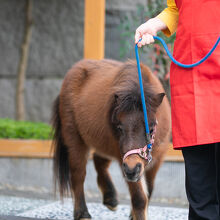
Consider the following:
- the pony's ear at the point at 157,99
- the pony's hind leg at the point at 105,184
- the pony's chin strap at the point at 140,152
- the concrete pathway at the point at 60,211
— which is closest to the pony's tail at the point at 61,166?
the concrete pathway at the point at 60,211

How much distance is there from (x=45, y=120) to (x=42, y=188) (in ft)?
7.62

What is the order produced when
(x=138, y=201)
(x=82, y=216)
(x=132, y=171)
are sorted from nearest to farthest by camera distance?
(x=132, y=171)
(x=138, y=201)
(x=82, y=216)

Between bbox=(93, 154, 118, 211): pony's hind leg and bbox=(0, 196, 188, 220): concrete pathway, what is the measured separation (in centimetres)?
9

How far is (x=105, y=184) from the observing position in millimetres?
4578

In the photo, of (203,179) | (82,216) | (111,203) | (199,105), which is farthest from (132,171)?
(111,203)

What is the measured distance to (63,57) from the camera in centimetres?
808

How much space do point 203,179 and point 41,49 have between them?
20.5ft

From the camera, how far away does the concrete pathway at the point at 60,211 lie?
13.3 ft

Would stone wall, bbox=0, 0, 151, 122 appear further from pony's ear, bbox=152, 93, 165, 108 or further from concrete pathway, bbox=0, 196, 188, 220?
pony's ear, bbox=152, 93, 165, 108

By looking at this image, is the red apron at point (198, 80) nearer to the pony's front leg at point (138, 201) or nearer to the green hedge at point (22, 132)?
the pony's front leg at point (138, 201)

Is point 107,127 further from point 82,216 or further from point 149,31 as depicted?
point 149,31

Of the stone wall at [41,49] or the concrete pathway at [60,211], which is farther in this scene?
the stone wall at [41,49]

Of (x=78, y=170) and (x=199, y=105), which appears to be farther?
(x=78, y=170)

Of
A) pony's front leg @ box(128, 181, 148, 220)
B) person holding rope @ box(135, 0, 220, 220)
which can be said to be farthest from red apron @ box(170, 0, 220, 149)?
pony's front leg @ box(128, 181, 148, 220)
